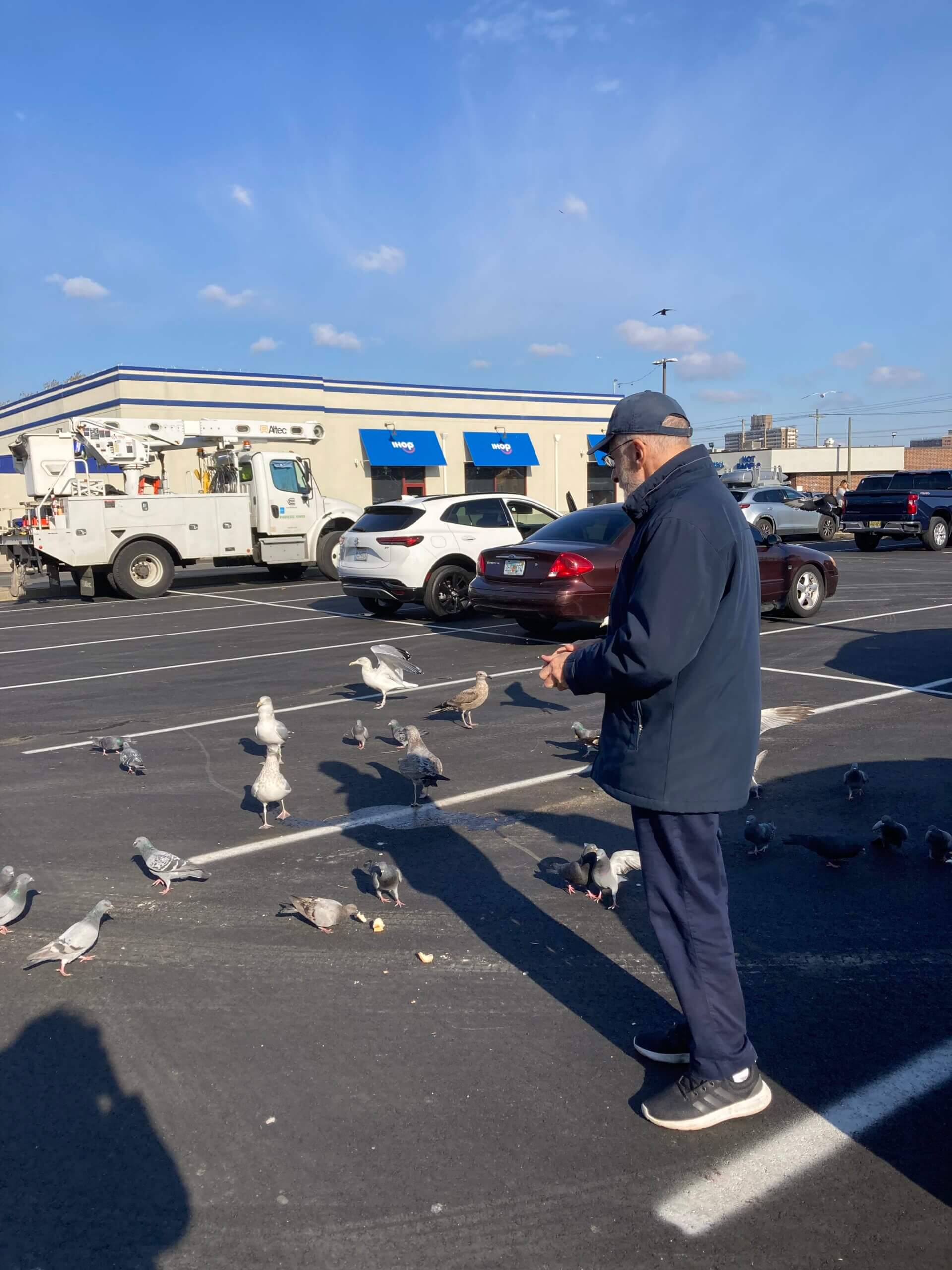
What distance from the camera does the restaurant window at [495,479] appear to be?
39.5 m

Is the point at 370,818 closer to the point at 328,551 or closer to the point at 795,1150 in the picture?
the point at 795,1150

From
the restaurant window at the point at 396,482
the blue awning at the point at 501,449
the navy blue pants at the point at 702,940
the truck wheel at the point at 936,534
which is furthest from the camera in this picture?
the blue awning at the point at 501,449

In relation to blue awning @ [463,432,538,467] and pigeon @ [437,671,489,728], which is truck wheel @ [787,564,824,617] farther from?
blue awning @ [463,432,538,467]

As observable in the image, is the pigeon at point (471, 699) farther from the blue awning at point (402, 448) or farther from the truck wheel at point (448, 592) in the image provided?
the blue awning at point (402, 448)

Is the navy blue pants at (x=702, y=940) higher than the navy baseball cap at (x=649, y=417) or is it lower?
lower

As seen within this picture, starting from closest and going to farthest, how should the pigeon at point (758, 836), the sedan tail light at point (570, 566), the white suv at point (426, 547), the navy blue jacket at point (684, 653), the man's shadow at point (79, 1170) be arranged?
the man's shadow at point (79, 1170)
the navy blue jacket at point (684, 653)
the pigeon at point (758, 836)
the sedan tail light at point (570, 566)
the white suv at point (426, 547)

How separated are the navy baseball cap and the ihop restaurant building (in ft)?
93.9

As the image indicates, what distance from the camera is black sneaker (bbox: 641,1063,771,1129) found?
3.01 meters

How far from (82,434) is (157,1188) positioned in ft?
66.1

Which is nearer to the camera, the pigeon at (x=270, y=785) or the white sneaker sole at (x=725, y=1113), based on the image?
the white sneaker sole at (x=725, y=1113)

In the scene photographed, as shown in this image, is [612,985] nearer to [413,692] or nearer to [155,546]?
[413,692]

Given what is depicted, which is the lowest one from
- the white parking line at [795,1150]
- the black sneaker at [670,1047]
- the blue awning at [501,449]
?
the white parking line at [795,1150]

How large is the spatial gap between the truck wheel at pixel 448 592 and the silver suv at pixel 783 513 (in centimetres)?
1659

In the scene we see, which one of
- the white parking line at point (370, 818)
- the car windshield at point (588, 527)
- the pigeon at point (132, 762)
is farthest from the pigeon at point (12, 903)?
the car windshield at point (588, 527)
